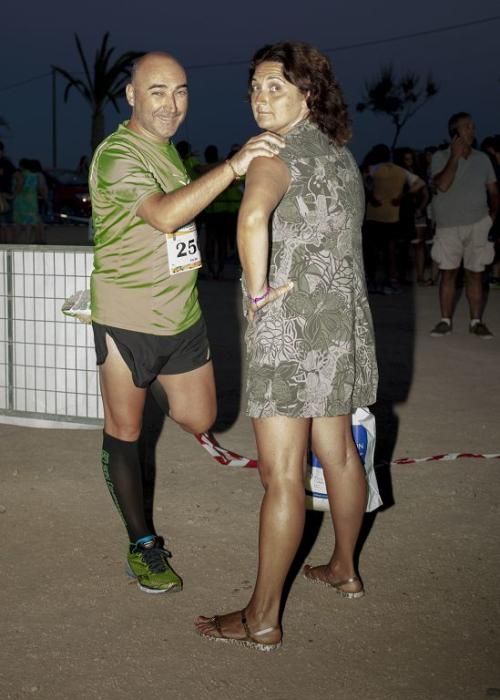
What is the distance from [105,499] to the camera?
496cm

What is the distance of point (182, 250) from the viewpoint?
12.4 ft

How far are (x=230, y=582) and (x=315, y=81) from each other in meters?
1.99

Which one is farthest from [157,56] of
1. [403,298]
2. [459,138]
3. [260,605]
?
[403,298]

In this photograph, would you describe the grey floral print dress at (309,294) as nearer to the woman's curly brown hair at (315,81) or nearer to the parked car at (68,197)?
the woman's curly brown hair at (315,81)

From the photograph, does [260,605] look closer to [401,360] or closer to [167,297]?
[167,297]

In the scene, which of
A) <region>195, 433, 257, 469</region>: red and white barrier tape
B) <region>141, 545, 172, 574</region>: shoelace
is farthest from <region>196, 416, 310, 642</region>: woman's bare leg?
<region>195, 433, 257, 469</region>: red and white barrier tape

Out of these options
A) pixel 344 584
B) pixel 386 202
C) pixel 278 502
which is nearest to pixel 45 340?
pixel 344 584

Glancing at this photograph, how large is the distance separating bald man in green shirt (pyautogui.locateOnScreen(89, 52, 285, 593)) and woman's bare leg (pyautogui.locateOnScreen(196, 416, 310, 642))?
0.64 metres

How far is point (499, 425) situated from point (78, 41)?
126 ft

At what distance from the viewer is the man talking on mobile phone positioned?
9.84m

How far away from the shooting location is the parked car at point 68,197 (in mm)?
33750

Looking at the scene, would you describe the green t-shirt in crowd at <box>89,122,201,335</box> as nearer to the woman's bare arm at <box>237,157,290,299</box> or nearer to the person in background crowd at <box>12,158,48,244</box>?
the woman's bare arm at <box>237,157,290,299</box>

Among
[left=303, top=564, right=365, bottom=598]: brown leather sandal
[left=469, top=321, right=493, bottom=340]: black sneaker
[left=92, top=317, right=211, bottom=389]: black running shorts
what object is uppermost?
[left=92, top=317, right=211, bottom=389]: black running shorts

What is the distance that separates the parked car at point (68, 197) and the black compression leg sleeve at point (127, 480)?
98.4 feet
